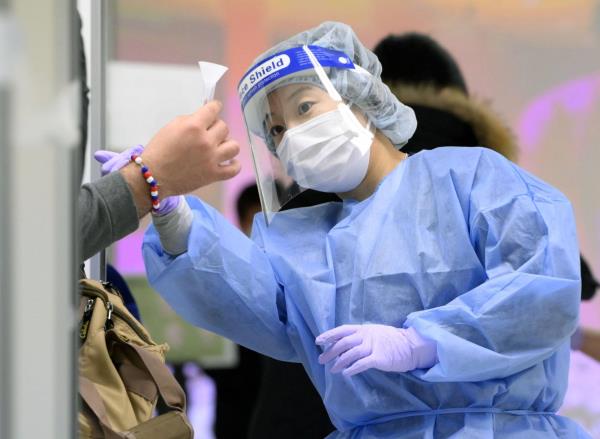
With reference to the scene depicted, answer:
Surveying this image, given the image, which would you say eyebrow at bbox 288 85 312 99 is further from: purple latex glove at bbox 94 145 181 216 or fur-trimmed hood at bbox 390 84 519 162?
fur-trimmed hood at bbox 390 84 519 162

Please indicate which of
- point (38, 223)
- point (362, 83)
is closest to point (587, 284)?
point (362, 83)

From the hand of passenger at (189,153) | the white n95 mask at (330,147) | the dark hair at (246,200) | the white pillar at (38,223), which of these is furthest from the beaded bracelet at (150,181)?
the dark hair at (246,200)

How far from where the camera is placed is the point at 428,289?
1677 mm

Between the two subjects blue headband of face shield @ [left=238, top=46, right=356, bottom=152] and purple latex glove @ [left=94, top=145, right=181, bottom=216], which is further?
Answer: blue headband of face shield @ [left=238, top=46, right=356, bottom=152]

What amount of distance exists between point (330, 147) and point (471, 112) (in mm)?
815

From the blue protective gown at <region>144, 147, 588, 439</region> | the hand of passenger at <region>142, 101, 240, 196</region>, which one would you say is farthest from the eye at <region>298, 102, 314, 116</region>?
the hand of passenger at <region>142, 101, 240, 196</region>

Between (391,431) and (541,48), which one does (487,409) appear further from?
(541,48)

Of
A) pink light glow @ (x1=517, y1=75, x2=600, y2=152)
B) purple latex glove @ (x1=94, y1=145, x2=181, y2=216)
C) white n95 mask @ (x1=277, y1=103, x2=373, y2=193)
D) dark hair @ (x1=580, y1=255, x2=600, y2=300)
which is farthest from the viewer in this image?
pink light glow @ (x1=517, y1=75, x2=600, y2=152)

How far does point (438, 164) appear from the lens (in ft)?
5.87

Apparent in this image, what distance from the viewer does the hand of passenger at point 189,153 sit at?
4.63ft

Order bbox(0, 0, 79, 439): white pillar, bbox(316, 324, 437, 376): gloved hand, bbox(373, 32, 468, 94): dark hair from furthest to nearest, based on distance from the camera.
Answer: bbox(373, 32, 468, 94): dark hair
bbox(316, 324, 437, 376): gloved hand
bbox(0, 0, 79, 439): white pillar

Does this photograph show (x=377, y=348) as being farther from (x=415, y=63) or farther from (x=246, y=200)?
(x=246, y=200)

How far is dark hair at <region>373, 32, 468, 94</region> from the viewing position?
8.73 feet

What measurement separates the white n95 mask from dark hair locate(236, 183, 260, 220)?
51.5 inches
